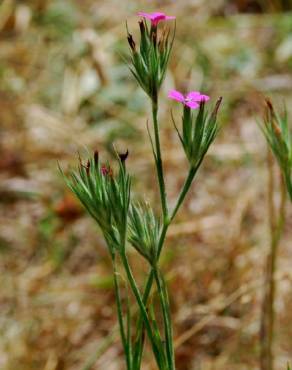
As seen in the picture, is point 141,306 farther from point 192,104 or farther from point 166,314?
point 192,104

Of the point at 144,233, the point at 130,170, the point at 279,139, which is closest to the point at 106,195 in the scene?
the point at 144,233

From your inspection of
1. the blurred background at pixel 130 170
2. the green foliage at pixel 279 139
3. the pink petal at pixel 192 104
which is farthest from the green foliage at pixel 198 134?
the blurred background at pixel 130 170

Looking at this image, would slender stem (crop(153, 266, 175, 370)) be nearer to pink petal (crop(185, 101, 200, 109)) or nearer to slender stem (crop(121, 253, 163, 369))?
slender stem (crop(121, 253, 163, 369))

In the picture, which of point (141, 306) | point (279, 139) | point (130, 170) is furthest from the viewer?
point (130, 170)

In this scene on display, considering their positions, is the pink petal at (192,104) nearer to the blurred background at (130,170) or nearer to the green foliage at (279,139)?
the green foliage at (279,139)

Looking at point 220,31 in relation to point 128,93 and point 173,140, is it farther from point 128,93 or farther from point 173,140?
point 173,140

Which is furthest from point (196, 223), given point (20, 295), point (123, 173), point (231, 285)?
point (123, 173)
